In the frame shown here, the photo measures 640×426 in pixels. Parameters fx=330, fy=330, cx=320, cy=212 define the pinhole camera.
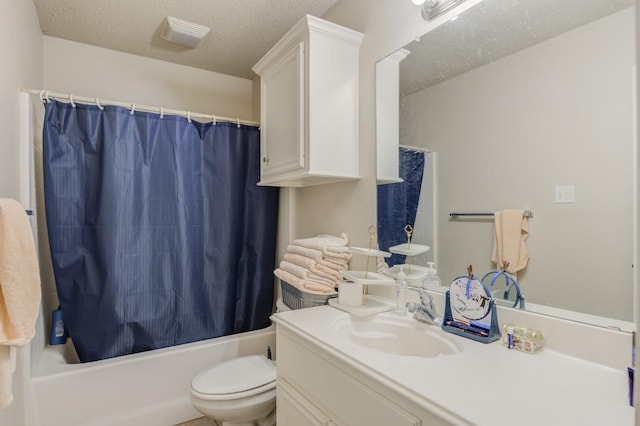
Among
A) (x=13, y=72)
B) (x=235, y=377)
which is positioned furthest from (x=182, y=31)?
(x=235, y=377)

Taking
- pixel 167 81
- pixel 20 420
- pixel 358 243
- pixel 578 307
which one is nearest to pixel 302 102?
pixel 358 243

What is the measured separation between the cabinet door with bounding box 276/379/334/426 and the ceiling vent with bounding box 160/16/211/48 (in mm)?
2012

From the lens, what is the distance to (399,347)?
122cm

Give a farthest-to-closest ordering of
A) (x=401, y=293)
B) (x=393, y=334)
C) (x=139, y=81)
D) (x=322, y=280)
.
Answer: (x=139, y=81) < (x=322, y=280) < (x=401, y=293) < (x=393, y=334)

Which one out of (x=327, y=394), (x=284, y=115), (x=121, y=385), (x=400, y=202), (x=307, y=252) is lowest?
(x=121, y=385)

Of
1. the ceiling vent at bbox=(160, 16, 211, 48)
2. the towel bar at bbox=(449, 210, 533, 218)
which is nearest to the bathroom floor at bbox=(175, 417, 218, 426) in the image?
the towel bar at bbox=(449, 210, 533, 218)

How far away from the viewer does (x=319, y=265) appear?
1.62 meters

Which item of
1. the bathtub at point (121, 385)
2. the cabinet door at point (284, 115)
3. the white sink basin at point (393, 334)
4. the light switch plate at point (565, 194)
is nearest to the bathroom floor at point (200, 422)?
the bathtub at point (121, 385)

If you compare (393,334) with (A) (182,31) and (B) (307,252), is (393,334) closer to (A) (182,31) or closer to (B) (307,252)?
(B) (307,252)

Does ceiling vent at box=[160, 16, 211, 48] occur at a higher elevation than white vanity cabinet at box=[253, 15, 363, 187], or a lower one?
higher

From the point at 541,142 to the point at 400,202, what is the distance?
23.4 inches

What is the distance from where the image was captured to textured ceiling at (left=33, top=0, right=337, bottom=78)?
1.81 meters

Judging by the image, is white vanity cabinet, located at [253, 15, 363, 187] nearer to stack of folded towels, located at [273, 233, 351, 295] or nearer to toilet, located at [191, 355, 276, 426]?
stack of folded towels, located at [273, 233, 351, 295]

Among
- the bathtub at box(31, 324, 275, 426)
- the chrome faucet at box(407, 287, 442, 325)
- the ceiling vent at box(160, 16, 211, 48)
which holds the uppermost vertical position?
the ceiling vent at box(160, 16, 211, 48)
